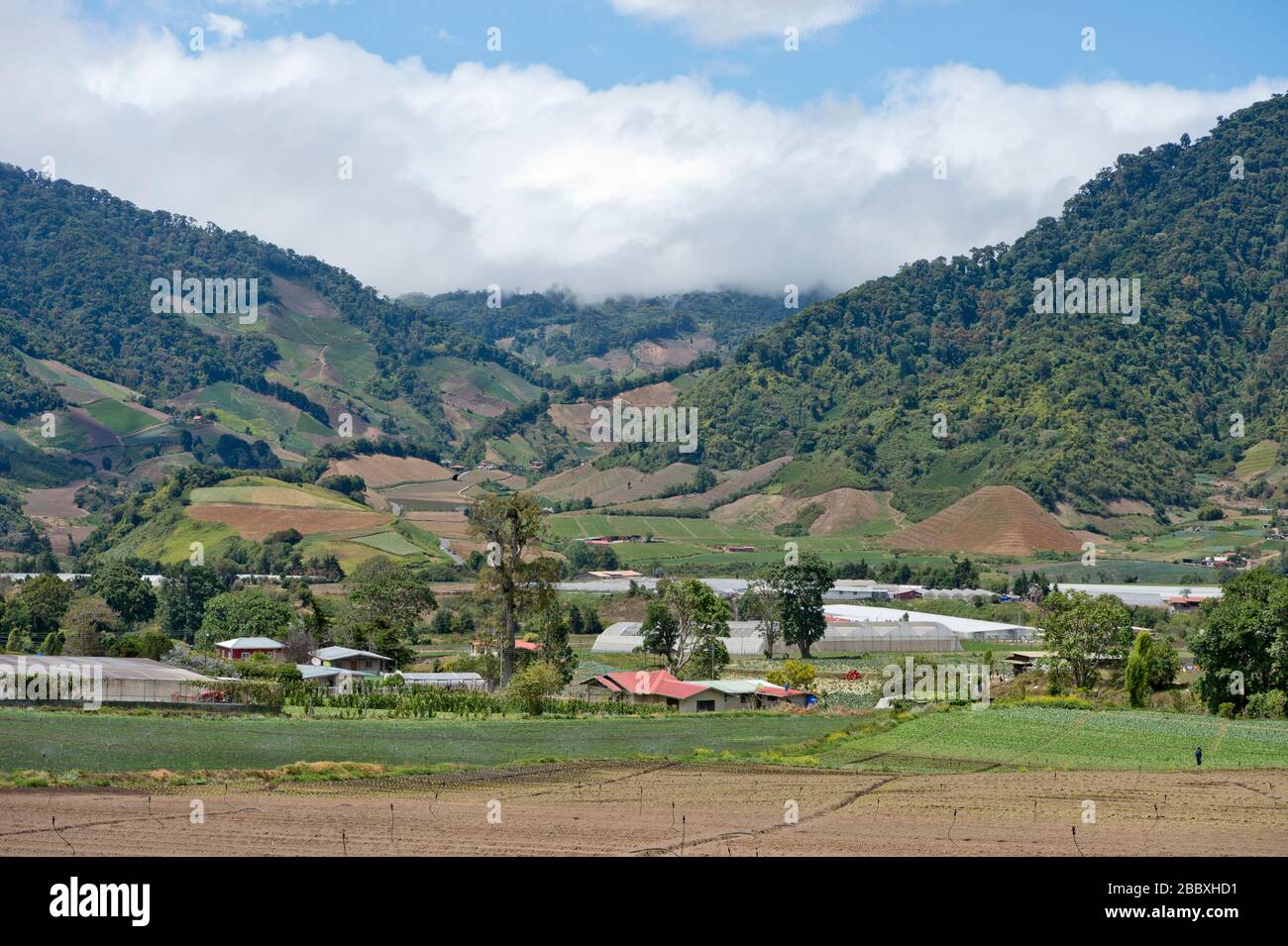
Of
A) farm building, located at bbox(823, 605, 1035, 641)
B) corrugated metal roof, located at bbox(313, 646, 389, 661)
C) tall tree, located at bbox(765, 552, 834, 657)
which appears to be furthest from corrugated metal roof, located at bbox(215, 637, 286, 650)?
farm building, located at bbox(823, 605, 1035, 641)

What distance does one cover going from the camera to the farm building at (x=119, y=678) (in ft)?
206

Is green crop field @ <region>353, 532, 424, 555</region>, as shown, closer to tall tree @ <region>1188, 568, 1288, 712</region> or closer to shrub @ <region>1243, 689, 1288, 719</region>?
tall tree @ <region>1188, 568, 1288, 712</region>

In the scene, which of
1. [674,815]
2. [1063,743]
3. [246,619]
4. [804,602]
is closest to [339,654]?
[246,619]

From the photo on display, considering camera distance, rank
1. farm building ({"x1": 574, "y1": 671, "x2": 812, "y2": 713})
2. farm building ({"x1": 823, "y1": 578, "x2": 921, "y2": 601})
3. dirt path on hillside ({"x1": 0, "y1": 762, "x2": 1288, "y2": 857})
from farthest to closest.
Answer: farm building ({"x1": 823, "y1": 578, "x2": 921, "y2": 601}) → farm building ({"x1": 574, "y1": 671, "x2": 812, "y2": 713}) → dirt path on hillside ({"x1": 0, "y1": 762, "x2": 1288, "y2": 857})

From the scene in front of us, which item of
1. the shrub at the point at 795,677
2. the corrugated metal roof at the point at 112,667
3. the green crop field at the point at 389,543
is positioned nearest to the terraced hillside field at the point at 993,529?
the green crop field at the point at 389,543

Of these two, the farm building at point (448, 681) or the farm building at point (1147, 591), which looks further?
the farm building at point (1147, 591)

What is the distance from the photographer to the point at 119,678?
63.9 meters

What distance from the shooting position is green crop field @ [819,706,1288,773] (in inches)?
1706

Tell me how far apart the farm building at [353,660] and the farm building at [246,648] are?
297 cm

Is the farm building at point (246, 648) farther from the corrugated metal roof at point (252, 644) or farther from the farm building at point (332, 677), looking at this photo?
the farm building at point (332, 677)

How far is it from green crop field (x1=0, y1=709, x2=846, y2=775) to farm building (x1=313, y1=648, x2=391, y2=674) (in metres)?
29.2
